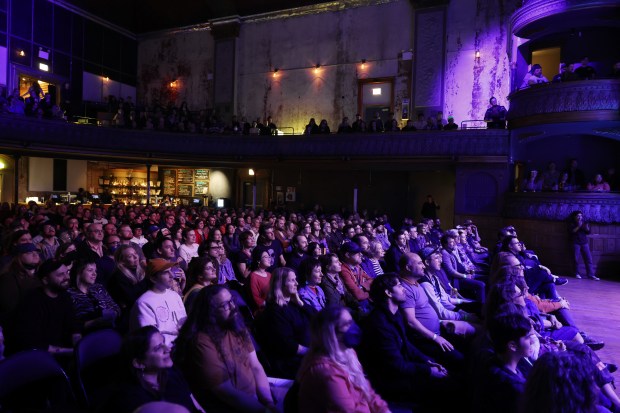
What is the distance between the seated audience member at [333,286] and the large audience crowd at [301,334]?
0.07ft

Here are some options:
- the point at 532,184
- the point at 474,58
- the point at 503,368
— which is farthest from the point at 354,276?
the point at 474,58

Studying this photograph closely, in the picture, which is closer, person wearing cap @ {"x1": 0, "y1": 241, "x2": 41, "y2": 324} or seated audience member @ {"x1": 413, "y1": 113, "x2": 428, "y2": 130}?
person wearing cap @ {"x1": 0, "y1": 241, "x2": 41, "y2": 324}

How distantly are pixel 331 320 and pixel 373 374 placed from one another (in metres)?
1.16

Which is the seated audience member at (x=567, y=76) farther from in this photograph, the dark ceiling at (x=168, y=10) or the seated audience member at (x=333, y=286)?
the dark ceiling at (x=168, y=10)

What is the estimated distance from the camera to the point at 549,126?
11312 millimetres

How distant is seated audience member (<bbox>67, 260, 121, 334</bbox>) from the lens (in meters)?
3.58

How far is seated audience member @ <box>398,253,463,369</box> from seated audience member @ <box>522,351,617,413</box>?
6.06 feet

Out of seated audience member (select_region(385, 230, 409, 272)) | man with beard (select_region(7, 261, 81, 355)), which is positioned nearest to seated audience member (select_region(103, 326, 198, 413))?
man with beard (select_region(7, 261, 81, 355))

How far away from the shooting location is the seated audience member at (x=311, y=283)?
13.4 ft

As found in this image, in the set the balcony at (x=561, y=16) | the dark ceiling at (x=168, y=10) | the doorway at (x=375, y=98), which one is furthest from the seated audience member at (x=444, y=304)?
the dark ceiling at (x=168, y=10)

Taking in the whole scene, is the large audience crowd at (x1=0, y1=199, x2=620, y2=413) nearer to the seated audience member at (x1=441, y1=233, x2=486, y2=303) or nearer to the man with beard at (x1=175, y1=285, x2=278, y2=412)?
the man with beard at (x1=175, y1=285, x2=278, y2=412)

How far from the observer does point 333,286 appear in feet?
15.0

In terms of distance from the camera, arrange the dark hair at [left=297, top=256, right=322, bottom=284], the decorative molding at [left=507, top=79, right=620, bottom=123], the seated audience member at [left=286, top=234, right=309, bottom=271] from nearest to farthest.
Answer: the dark hair at [left=297, top=256, right=322, bottom=284], the seated audience member at [left=286, top=234, right=309, bottom=271], the decorative molding at [left=507, top=79, right=620, bottom=123]

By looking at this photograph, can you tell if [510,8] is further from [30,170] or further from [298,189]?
[30,170]
